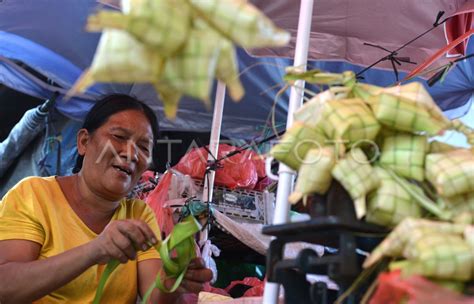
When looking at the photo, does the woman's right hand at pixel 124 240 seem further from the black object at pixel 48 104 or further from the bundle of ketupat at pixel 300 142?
the black object at pixel 48 104

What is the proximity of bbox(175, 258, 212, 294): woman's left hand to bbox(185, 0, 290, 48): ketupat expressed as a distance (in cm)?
83

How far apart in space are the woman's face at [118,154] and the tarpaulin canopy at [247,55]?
0.92m

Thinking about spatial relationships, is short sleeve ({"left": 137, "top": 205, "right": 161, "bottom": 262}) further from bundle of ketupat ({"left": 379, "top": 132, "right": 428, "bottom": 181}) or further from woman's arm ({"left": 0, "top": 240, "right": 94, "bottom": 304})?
bundle of ketupat ({"left": 379, "top": 132, "right": 428, "bottom": 181})

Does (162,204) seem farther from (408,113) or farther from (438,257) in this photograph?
(438,257)

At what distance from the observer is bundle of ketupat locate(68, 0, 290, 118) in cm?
73

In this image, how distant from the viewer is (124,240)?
136cm

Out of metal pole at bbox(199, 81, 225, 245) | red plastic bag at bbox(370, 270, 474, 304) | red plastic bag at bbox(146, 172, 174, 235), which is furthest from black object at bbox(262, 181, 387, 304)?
red plastic bag at bbox(146, 172, 174, 235)

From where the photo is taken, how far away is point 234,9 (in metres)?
0.76

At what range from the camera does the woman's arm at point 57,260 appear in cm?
136

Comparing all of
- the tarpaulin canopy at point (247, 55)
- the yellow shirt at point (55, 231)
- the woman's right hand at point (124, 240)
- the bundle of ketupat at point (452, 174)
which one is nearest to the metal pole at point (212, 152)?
the tarpaulin canopy at point (247, 55)

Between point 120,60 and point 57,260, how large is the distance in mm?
847

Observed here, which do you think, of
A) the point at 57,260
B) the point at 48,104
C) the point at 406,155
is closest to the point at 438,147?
the point at 406,155

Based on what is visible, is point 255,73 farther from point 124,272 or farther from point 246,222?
point 124,272

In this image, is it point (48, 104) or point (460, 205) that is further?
point (48, 104)
